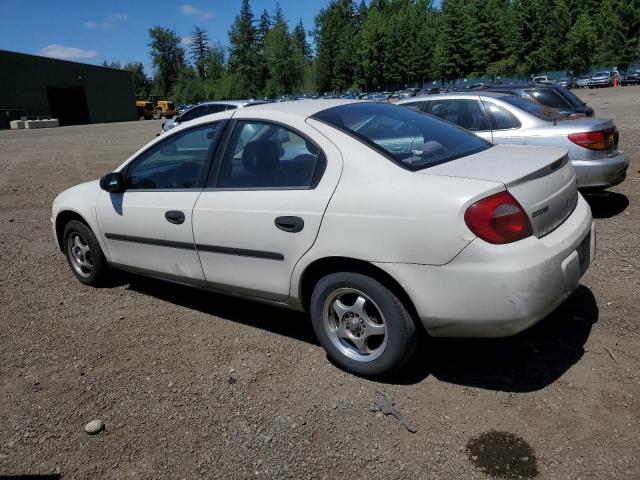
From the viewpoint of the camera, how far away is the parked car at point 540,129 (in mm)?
5977

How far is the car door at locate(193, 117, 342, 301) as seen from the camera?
10.1ft

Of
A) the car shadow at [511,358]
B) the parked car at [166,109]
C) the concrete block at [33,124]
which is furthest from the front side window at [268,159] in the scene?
the parked car at [166,109]

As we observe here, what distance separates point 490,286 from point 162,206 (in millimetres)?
2415

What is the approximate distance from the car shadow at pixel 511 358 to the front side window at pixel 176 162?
197 centimetres

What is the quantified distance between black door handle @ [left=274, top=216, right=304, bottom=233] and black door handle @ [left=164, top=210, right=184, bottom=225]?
89cm

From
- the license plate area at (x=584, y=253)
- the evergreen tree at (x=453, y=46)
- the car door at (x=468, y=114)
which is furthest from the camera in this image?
the evergreen tree at (x=453, y=46)

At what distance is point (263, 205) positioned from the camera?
3244 mm

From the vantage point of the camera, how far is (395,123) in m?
3.56

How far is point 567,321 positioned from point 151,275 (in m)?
3.16

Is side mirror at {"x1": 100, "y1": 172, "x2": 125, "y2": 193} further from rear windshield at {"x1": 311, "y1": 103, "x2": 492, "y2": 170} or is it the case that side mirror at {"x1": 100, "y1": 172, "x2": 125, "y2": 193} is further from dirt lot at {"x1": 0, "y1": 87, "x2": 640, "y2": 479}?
rear windshield at {"x1": 311, "y1": 103, "x2": 492, "y2": 170}

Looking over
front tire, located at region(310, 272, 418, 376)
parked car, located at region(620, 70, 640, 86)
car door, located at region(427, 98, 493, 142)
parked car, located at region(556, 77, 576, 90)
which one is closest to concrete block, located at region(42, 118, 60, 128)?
car door, located at region(427, 98, 493, 142)

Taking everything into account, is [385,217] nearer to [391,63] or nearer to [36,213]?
[36,213]

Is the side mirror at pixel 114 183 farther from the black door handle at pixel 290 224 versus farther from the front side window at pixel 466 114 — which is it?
the front side window at pixel 466 114

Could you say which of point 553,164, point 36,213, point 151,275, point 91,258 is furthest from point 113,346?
point 36,213
